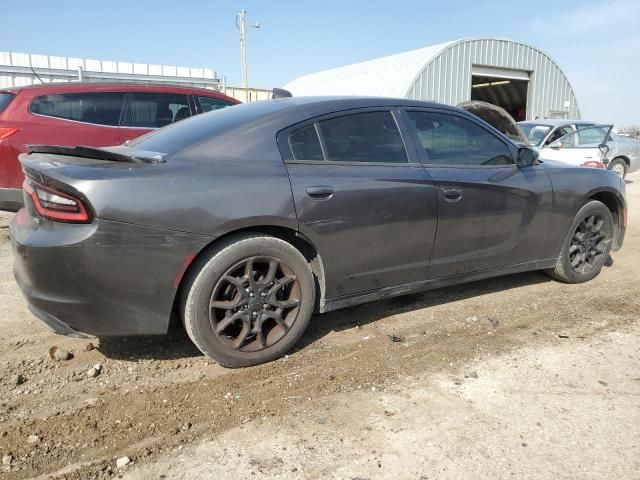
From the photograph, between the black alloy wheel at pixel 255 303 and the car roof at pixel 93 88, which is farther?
the car roof at pixel 93 88

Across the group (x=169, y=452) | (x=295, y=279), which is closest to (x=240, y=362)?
(x=295, y=279)

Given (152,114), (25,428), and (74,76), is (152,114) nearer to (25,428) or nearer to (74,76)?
(25,428)

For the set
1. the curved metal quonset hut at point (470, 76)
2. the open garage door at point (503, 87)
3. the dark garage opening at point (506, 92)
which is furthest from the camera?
the dark garage opening at point (506, 92)

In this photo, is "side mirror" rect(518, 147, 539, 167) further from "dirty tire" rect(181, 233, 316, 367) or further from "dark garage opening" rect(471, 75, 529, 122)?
"dark garage opening" rect(471, 75, 529, 122)

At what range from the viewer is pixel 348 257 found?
10.5ft

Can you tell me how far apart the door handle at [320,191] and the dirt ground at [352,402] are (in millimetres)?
977

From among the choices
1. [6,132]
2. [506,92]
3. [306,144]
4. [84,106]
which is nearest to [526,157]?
[306,144]

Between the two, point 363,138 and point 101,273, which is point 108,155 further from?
point 363,138

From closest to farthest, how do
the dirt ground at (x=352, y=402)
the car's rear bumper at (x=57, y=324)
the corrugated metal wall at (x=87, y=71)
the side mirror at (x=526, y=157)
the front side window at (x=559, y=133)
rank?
the dirt ground at (x=352, y=402) → the car's rear bumper at (x=57, y=324) → the side mirror at (x=526, y=157) → the front side window at (x=559, y=133) → the corrugated metal wall at (x=87, y=71)

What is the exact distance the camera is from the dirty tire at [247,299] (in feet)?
9.16

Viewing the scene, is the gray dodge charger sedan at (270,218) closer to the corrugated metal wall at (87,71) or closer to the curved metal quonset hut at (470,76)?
the curved metal quonset hut at (470,76)

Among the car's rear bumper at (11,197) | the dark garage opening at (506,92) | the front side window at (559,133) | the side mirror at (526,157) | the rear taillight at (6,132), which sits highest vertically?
the dark garage opening at (506,92)

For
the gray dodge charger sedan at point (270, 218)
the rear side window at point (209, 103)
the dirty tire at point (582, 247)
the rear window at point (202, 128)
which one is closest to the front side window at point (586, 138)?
the dirty tire at point (582, 247)

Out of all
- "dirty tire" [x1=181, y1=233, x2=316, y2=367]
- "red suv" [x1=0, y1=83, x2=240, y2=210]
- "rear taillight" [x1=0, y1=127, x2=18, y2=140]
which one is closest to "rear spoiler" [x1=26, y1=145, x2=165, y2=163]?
"dirty tire" [x1=181, y1=233, x2=316, y2=367]
